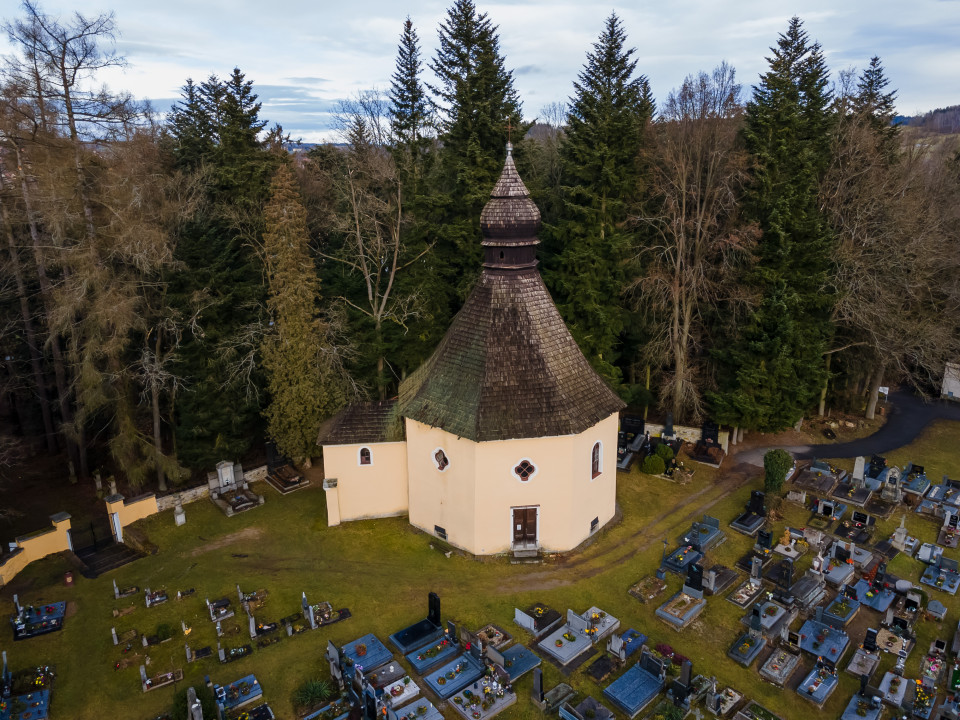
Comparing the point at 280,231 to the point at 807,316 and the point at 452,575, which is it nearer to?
the point at 452,575

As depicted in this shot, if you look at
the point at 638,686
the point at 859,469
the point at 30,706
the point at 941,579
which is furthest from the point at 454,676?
the point at 859,469

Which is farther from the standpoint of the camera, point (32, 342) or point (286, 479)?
point (32, 342)

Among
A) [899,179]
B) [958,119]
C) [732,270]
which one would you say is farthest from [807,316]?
[958,119]

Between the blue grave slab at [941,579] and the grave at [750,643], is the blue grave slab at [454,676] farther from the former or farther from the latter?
the blue grave slab at [941,579]

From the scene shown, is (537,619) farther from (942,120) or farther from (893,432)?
(942,120)

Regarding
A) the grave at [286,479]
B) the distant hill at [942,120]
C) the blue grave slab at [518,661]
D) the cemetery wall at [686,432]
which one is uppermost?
the distant hill at [942,120]

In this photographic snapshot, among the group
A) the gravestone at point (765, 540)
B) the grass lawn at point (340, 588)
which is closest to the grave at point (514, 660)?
the grass lawn at point (340, 588)
